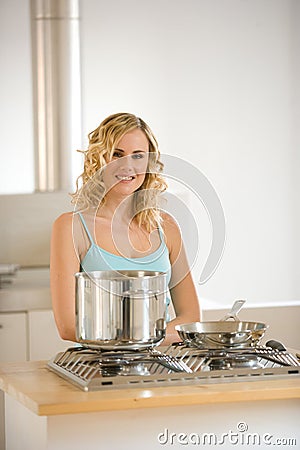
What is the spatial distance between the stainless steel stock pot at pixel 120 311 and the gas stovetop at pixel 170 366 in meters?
0.05

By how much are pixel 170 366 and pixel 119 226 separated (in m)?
0.67

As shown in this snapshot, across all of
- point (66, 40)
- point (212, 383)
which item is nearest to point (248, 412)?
point (212, 383)

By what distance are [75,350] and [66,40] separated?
2.53 metres

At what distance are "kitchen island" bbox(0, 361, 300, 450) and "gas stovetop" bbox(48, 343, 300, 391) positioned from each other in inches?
1.0

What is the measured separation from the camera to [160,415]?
74.1 inches

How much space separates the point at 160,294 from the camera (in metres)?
2.00

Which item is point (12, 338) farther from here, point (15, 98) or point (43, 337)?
point (15, 98)

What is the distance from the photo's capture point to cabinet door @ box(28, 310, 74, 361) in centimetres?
395

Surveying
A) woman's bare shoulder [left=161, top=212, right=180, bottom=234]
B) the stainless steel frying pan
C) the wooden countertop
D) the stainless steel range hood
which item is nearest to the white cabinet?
the stainless steel range hood

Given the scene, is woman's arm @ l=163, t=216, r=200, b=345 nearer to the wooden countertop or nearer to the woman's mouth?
the woman's mouth

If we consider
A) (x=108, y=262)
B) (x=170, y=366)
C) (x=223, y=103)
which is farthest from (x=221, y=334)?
(x=223, y=103)

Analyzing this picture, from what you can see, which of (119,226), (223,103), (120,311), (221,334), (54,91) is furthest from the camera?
(223,103)

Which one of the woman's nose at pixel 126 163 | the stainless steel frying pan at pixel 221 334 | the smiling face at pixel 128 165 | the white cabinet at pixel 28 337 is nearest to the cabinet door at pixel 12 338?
the white cabinet at pixel 28 337

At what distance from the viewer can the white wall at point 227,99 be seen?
5.25 meters
